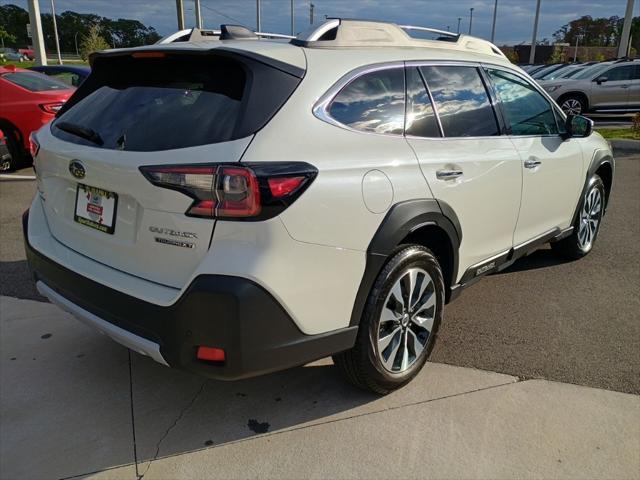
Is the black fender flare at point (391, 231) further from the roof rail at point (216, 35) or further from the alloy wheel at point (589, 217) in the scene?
the alloy wheel at point (589, 217)

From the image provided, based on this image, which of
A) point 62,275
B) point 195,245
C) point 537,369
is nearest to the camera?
point 195,245

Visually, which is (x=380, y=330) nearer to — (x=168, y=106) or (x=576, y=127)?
(x=168, y=106)

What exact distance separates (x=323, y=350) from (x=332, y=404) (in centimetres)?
59

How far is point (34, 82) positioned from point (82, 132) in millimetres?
7496

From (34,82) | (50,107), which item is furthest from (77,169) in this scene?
(34,82)

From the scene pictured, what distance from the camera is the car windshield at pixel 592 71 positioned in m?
16.7

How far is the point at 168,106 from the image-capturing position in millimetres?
2539

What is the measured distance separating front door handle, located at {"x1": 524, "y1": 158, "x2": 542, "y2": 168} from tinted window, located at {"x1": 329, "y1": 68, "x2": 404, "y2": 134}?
1231 millimetres

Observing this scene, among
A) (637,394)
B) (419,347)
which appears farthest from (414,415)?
(637,394)

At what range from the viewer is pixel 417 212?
2.81 meters

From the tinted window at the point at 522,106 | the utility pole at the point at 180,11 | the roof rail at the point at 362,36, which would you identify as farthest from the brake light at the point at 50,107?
the utility pole at the point at 180,11

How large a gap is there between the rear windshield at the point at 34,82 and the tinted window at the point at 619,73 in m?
14.6

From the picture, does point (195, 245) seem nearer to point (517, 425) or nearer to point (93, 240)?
point (93, 240)

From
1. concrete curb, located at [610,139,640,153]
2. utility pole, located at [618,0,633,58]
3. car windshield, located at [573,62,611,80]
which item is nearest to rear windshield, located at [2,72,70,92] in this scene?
concrete curb, located at [610,139,640,153]
